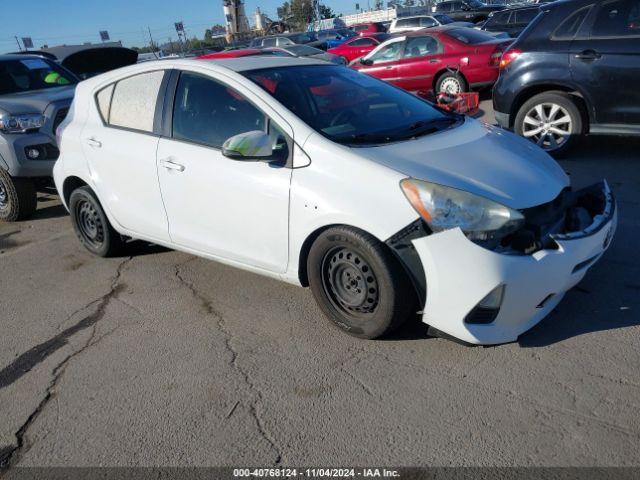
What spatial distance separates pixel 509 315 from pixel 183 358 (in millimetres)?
1883

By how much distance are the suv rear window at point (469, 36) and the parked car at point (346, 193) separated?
24.5ft

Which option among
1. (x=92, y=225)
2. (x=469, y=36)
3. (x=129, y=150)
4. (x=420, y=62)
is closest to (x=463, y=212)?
(x=129, y=150)

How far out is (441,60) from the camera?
436 inches

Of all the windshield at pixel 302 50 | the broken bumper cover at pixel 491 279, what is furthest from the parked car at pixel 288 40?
the broken bumper cover at pixel 491 279

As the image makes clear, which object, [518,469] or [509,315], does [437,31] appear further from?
[518,469]

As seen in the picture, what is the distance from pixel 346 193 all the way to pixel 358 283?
1.69ft

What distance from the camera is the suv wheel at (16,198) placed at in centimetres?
651

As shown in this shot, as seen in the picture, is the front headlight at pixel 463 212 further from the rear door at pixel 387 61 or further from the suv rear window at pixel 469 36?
the rear door at pixel 387 61

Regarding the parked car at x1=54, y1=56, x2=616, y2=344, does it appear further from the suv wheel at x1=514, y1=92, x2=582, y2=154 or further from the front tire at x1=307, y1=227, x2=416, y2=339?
the suv wheel at x1=514, y1=92, x2=582, y2=154

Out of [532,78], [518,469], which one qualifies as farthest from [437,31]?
[518,469]

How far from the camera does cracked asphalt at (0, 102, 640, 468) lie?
2559mm

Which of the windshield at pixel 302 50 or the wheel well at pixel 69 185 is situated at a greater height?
the wheel well at pixel 69 185

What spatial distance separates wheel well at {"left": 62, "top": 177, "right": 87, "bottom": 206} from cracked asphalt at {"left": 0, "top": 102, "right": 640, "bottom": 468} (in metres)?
1.20

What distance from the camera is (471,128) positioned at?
12.8 ft
